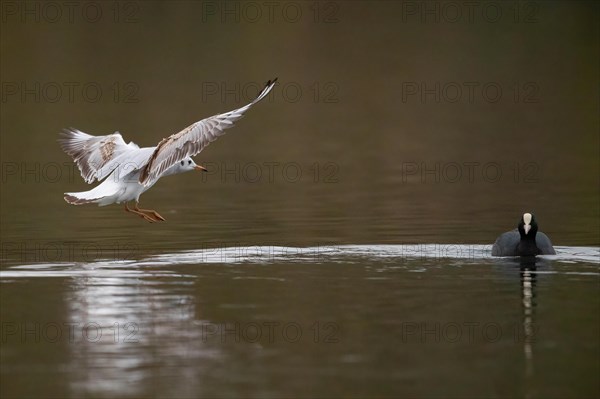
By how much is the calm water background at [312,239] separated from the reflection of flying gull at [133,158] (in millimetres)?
892

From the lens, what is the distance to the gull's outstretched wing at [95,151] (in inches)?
803

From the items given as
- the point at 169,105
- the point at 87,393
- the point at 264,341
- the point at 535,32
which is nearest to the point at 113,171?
the point at 264,341

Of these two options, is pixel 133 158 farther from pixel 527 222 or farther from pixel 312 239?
pixel 527 222

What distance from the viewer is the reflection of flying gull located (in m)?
18.6

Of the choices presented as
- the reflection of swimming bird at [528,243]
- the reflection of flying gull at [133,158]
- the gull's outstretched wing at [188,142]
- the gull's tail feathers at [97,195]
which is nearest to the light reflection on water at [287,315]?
the reflection of swimming bird at [528,243]

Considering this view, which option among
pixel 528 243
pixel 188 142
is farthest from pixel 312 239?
pixel 528 243

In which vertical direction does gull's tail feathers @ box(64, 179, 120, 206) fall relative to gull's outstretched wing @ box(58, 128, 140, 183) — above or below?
below

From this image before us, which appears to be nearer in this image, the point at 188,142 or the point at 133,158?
the point at 188,142

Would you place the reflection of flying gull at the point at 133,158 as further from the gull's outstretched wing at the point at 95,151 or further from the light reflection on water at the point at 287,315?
the light reflection on water at the point at 287,315

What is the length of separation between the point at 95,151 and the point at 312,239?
354 cm

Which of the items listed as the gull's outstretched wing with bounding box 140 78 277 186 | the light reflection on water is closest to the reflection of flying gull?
the gull's outstretched wing with bounding box 140 78 277 186

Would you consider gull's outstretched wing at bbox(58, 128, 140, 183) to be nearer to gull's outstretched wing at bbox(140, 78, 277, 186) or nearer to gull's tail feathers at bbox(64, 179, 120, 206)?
gull's tail feathers at bbox(64, 179, 120, 206)

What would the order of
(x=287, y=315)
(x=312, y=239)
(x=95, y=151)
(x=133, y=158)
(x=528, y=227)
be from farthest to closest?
1. (x=312, y=239)
2. (x=95, y=151)
3. (x=133, y=158)
4. (x=528, y=227)
5. (x=287, y=315)

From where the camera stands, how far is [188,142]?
18.7m
